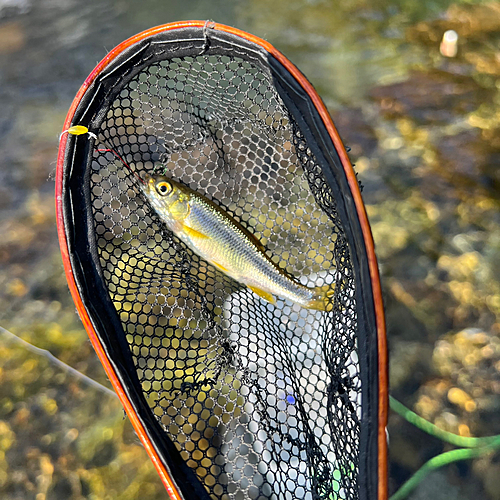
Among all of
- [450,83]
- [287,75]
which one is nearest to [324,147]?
[287,75]

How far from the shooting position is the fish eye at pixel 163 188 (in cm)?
203

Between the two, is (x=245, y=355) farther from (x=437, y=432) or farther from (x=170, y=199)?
(x=437, y=432)

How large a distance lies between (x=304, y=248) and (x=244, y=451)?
1.48m

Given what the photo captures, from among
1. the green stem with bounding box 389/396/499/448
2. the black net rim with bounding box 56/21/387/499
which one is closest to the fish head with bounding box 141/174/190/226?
the black net rim with bounding box 56/21/387/499

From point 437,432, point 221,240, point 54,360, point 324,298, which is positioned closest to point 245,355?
point 324,298

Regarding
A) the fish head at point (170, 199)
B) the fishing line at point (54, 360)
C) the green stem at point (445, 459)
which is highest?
the fish head at point (170, 199)

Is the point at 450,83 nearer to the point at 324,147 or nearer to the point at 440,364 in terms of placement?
the point at 440,364

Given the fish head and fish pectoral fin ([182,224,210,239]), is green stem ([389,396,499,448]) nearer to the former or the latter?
fish pectoral fin ([182,224,210,239])

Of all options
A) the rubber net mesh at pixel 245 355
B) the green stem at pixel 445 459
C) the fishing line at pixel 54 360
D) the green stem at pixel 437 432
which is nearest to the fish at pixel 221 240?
the rubber net mesh at pixel 245 355

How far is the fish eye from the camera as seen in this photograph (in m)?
2.03

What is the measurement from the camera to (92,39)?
19.3 ft

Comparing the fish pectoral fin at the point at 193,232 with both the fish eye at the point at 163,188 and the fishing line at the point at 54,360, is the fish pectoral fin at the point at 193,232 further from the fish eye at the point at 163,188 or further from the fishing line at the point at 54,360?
the fishing line at the point at 54,360

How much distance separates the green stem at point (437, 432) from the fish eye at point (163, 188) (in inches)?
79.9

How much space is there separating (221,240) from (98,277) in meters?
0.62
